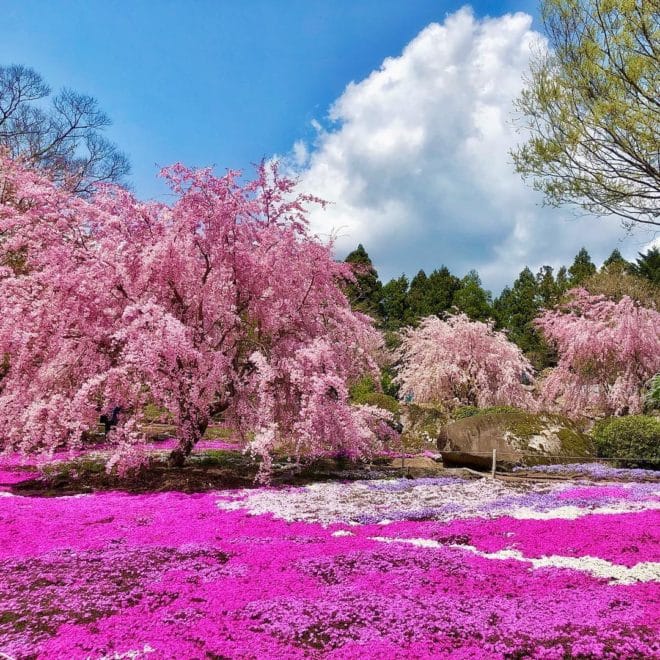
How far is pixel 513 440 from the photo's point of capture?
1530cm

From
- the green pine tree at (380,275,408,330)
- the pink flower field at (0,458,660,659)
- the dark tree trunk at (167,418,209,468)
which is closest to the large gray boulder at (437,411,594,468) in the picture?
the pink flower field at (0,458,660,659)

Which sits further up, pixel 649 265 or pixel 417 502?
pixel 649 265

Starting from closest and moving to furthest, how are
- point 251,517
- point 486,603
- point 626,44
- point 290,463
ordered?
point 486,603
point 251,517
point 290,463
point 626,44

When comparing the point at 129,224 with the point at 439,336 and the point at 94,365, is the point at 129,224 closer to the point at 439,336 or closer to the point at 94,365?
the point at 94,365

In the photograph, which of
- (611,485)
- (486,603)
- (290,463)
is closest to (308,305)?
(290,463)

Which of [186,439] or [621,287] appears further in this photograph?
[621,287]

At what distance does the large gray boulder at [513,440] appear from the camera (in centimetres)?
1476

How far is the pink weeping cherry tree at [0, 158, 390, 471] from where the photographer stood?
405 inches

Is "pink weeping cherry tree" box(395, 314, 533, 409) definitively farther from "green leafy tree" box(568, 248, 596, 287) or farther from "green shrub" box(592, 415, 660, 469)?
"green leafy tree" box(568, 248, 596, 287)

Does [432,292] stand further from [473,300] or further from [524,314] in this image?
[524,314]

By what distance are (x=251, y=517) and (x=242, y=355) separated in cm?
486

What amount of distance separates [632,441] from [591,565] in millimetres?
10771

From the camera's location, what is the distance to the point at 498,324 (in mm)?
49406

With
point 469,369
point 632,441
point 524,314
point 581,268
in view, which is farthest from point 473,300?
point 632,441
